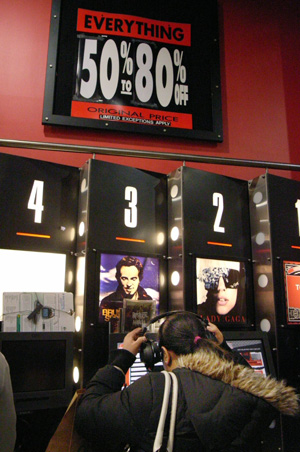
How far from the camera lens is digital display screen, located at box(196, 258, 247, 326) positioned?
2.94 metres

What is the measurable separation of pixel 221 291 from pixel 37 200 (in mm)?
1419

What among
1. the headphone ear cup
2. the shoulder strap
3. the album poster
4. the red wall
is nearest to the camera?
the shoulder strap

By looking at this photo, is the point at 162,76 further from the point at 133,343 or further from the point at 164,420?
the point at 164,420

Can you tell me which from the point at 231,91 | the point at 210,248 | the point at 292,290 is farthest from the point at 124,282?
the point at 231,91

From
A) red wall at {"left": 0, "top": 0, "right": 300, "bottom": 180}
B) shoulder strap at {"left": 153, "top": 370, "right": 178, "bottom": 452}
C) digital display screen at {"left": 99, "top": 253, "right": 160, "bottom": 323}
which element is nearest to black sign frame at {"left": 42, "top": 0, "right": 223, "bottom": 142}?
red wall at {"left": 0, "top": 0, "right": 300, "bottom": 180}

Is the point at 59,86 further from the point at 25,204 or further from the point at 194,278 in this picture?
the point at 194,278

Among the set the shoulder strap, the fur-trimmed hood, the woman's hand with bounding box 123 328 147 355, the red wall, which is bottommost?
the shoulder strap

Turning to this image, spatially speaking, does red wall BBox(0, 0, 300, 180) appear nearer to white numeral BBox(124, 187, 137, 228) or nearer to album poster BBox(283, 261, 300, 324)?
white numeral BBox(124, 187, 137, 228)

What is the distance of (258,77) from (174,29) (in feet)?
2.98

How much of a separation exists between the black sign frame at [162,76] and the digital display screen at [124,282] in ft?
4.01

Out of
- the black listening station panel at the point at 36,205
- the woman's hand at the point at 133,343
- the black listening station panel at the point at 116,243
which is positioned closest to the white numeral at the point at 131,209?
the black listening station panel at the point at 116,243

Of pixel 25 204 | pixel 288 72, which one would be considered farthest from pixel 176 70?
pixel 25 204

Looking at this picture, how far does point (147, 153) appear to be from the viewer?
3240 mm

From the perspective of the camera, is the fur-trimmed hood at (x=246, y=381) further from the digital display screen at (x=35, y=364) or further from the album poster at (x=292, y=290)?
the album poster at (x=292, y=290)
